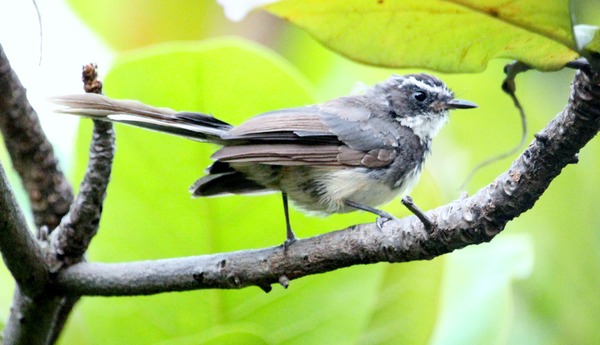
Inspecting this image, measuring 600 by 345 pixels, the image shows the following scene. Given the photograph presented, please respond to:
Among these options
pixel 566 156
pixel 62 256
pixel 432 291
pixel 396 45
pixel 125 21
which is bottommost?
pixel 62 256

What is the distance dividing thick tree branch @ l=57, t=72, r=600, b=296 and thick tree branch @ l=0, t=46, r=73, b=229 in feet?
1.27

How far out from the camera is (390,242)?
6.57 feet

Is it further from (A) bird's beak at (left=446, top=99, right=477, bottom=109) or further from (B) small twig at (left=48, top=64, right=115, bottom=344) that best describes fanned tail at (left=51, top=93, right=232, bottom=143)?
(A) bird's beak at (left=446, top=99, right=477, bottom=109)

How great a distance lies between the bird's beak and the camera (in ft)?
10.1

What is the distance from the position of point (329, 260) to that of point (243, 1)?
3.17 ft

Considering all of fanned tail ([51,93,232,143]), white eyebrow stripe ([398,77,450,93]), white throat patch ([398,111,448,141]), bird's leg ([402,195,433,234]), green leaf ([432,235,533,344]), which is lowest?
green leaf ([432,235,533,344])

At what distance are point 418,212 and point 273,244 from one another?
656 mm

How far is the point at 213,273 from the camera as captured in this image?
7.05ft

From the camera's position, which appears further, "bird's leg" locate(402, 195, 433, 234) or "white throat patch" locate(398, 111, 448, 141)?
"white throat patch" locate(398, 111, 448, 141)

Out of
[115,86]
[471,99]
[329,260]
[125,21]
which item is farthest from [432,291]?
[125,21]

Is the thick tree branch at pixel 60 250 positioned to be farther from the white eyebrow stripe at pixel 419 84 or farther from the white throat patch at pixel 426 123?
the white eyebrow stripe at pixel 419 84

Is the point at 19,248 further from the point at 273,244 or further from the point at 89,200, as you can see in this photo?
the point at 273,244

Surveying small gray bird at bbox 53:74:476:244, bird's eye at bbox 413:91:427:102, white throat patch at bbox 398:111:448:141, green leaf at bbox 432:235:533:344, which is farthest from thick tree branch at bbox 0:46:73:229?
bird's eye at bbox 413:91:427:102

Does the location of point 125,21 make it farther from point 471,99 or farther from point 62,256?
point 471,99
